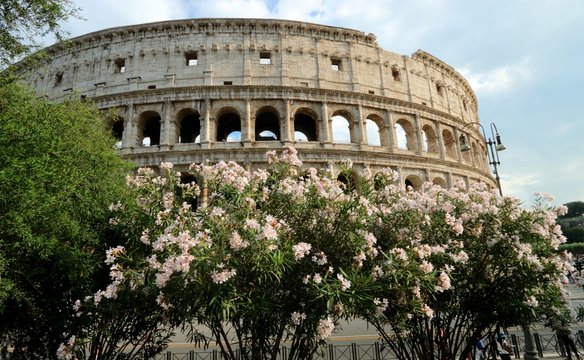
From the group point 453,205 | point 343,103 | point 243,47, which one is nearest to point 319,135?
point 343,103

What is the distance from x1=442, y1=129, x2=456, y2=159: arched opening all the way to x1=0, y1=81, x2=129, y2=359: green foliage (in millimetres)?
26240

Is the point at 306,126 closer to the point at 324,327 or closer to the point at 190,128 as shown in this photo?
the point at 190,128

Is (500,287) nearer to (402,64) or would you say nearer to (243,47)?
(243,47)

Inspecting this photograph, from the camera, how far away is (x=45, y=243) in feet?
20.7

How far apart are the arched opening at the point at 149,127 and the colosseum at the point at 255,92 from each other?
9 centimetres

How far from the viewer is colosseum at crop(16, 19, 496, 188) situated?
22328 millimetres

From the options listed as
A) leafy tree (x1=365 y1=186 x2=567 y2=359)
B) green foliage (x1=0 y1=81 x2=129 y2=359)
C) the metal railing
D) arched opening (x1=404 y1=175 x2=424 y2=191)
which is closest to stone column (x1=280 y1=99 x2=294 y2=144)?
arched opening (x1=404 y1=175 x2=424 y2=191)

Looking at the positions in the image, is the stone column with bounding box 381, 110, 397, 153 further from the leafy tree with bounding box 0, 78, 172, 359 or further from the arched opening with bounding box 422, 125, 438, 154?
the leafy tree with bounding box 0, 78, 172, 359

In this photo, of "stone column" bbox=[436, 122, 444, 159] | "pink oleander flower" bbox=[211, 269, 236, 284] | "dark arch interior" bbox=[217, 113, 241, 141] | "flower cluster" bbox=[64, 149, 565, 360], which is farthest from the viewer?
"stone column" bbox=[436, 122, 444, 159]

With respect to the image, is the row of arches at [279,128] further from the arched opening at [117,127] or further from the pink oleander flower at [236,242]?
the pink oleander flower at [236,242]

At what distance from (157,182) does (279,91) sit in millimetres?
18402

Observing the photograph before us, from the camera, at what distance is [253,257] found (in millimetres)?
4312

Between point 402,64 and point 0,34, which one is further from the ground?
point 402,64

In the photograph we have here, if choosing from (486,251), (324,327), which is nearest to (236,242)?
(324,327)
